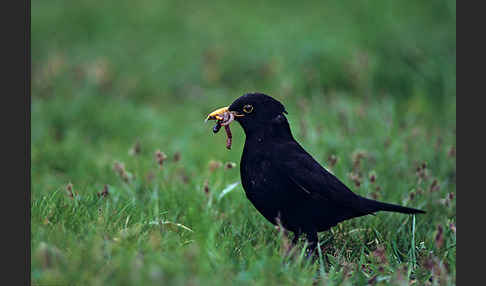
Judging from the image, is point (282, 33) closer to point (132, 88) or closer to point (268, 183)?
point (132, 88)

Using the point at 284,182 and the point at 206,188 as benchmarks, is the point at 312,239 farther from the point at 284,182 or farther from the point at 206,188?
the point at 206,188

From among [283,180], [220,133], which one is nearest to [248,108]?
[283,180]

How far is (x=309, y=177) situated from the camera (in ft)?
11.5

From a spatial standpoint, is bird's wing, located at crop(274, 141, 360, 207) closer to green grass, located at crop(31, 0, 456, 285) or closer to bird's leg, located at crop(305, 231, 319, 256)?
bird's leg, located at crop(305, 231, 319, 256)

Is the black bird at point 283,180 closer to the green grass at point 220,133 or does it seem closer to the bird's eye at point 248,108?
the bird's eye at point 248,108

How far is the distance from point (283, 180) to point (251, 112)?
0.48 metres

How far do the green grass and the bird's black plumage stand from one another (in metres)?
0.23

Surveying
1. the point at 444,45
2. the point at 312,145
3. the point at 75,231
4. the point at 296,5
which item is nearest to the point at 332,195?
the point at 75,231

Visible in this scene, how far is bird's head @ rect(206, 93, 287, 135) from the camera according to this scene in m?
3.66

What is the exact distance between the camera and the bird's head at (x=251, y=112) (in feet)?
12.0

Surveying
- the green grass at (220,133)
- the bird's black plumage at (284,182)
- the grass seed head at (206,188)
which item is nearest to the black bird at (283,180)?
the bird's black plumage at (284,182)

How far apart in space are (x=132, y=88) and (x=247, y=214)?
384 centimetres

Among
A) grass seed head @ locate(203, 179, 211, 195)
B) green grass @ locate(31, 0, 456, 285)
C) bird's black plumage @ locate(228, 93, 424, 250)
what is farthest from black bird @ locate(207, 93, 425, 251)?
grass seed head @ locate(203, 179, 211, 195)

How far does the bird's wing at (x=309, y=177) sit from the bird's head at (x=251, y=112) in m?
0.20
